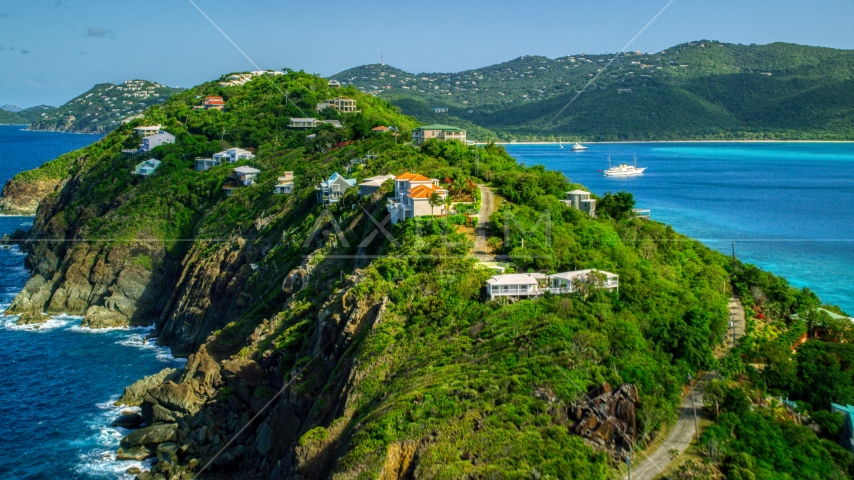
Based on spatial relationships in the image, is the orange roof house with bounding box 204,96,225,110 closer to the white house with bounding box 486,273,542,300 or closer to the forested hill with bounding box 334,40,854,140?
the white house with bounding box 486,273,542,300

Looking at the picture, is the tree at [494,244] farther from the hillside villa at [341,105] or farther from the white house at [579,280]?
the hillside villa at [341,105]

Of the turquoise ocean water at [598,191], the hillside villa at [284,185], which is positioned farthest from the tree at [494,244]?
the hillside villa at [284,185]

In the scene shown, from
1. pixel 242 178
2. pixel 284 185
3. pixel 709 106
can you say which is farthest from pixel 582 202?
pixel 709 106

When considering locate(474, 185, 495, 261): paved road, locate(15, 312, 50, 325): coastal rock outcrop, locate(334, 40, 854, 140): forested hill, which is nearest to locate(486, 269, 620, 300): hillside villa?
locate(474, 185, 495, 261): paved road

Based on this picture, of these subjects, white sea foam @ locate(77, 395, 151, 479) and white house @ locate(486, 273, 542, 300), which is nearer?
white house @ locate(486, 273, 542, 300)

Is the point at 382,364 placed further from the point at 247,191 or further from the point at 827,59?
the point at 827,59

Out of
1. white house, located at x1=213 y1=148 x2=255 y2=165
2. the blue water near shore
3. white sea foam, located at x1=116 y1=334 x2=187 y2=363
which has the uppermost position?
white house, located at x1=213 y1=148 x2=255 y2=165
